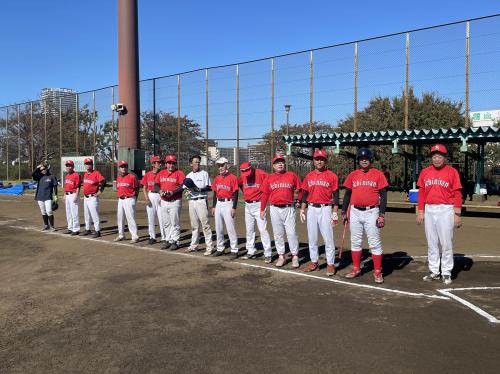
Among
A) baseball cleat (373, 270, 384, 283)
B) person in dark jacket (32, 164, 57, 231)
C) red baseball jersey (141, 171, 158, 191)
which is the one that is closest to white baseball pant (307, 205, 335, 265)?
baseball cleat (373, 270, 384, 283)

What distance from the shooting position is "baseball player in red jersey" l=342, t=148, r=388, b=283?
675 cm

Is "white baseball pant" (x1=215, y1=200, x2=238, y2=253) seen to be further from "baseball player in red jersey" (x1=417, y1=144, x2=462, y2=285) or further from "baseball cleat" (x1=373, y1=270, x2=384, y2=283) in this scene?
"baseball player in red jersey" (x1=417, y1=144, x2=462, y2=285)

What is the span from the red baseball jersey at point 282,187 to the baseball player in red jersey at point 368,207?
1.06 metres

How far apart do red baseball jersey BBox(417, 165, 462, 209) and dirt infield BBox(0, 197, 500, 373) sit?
3.97 feet

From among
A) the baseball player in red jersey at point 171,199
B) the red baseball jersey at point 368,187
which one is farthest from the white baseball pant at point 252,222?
the red baseball jersey at point 368,187

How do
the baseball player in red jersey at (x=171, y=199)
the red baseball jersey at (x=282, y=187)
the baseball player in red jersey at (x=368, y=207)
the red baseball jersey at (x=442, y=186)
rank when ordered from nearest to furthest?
the red baseball jersey at (x=442, y=186), the baseball player in red jersey at (x=368, y=207), the red baseball jersey at (x=282, y=187), the baseball player in red jersey at (x=171, y=199)

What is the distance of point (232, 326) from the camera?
4.84 m

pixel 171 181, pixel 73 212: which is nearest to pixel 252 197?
pixel 171 181

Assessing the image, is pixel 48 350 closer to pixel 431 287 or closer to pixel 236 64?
pixel 431 287

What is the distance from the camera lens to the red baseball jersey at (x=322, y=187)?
7180 millimetres

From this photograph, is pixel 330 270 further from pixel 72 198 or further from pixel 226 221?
pixel 72 198

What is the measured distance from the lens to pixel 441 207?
6.67 meters

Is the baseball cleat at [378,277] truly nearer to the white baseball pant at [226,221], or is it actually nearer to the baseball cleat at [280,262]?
the baseball cleat at [280,262]

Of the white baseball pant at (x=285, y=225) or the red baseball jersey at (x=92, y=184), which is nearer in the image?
the white baseball pant at (x=285, y=225)
